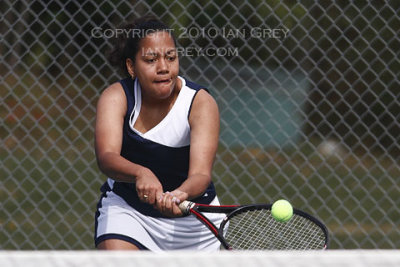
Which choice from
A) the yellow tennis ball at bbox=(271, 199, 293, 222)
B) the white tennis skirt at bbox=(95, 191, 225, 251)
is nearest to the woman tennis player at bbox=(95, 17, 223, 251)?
the white tennis skirt at bbox=(95, 191, 225, 251)

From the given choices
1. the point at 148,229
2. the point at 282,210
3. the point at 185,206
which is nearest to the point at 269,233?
the point at 282,210

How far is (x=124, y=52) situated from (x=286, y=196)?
2437 millimetres

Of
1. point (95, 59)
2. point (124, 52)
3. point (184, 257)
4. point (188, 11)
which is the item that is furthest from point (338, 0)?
point (184, 257)

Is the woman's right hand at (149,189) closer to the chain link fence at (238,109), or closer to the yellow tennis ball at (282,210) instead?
the yellow tennis ball at (282,210)

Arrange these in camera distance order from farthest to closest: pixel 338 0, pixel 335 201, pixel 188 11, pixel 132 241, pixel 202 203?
A: pixel 338 0 < pixel 335 201 < pixel 188 11 < pixel 202 203 < pixel 132 241

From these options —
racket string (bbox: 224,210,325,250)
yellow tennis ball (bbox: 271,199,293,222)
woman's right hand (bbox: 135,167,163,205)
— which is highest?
woman's right hand (bbox: 135,167,163,205)

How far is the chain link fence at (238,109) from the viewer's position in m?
4.43

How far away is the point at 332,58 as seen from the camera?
19.1 ft

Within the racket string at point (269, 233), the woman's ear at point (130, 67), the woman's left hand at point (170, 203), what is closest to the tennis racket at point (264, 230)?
the racket string at point (269, 233)

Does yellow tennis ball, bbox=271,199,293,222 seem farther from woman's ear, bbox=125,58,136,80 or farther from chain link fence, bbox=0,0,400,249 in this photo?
chain link fence, bbox=0,0,400,249

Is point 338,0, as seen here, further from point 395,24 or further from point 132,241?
point 132,241

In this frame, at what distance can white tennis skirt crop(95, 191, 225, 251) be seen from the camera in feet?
8.94

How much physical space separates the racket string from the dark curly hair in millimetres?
710

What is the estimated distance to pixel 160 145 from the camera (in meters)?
2.82
